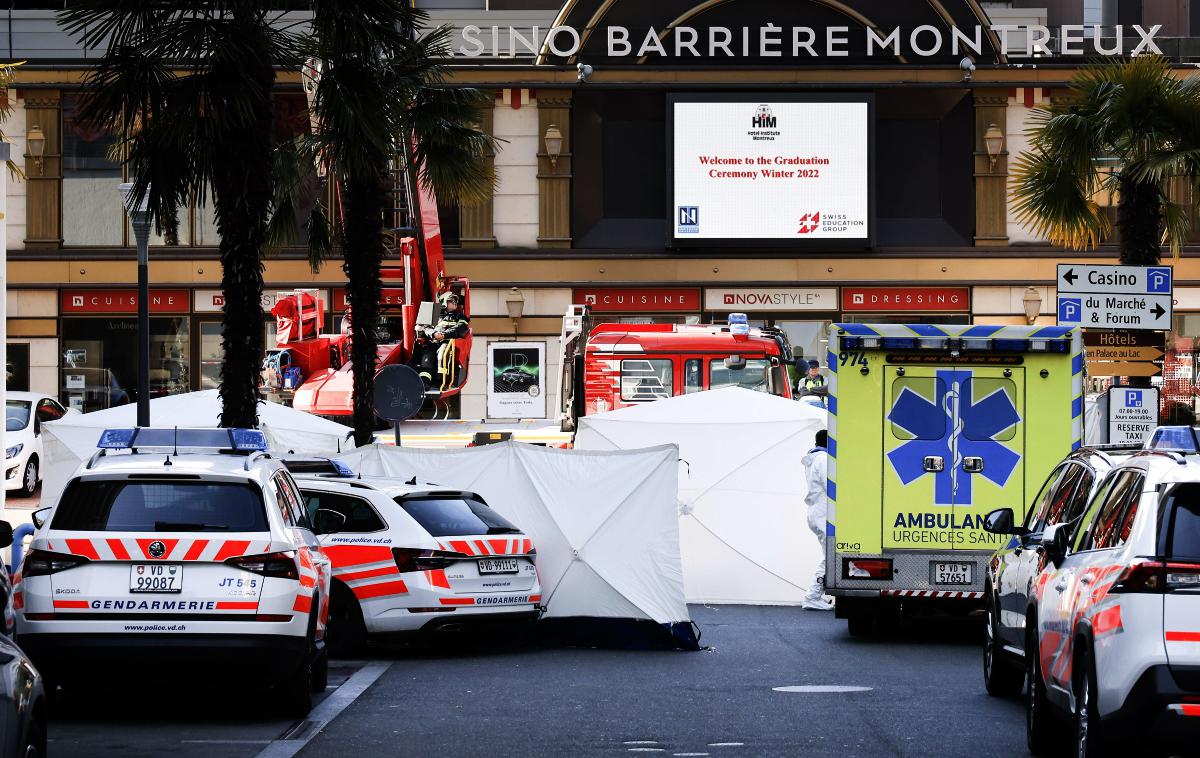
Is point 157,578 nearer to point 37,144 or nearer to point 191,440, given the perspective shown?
point 191,440

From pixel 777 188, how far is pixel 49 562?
1215 inches

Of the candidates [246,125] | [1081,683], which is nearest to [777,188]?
[246,125]

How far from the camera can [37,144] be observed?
1606 inches

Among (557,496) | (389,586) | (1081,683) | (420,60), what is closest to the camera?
(1081,683)

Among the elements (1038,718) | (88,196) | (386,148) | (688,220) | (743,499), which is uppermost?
(88,196)

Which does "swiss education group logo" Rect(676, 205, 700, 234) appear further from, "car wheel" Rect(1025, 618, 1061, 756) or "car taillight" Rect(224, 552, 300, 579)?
"car wheel" Rect(1025, 618, 1061, 756)

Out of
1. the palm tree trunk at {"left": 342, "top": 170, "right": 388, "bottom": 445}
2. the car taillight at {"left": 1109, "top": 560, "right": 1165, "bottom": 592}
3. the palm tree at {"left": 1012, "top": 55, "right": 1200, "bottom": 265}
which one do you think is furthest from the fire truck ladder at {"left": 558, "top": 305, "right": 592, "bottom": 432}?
the car taillight at {"left": 1109, "top": 560, "right": 1165, "bottom": 592}

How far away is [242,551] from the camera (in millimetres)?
10906

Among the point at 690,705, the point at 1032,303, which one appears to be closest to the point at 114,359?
the point at 1032,303

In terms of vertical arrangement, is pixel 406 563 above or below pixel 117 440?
below

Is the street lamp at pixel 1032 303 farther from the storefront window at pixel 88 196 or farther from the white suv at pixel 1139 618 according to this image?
the white suv at pixel 1139 618

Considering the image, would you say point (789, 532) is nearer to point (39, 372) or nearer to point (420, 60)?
point (420, 60)

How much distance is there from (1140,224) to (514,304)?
2162cm

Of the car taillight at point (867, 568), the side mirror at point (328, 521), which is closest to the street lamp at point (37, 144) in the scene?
the side mirror at point (328, 521)
